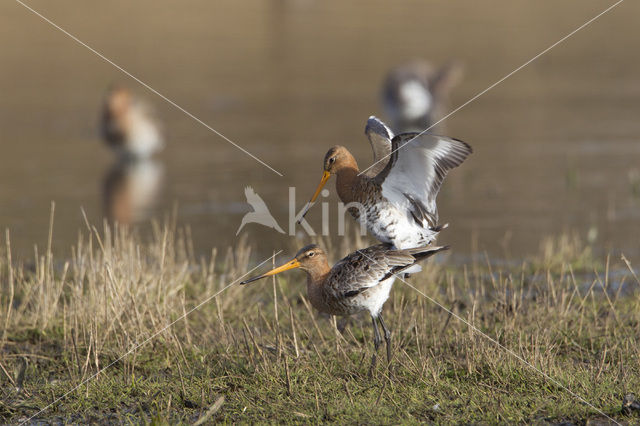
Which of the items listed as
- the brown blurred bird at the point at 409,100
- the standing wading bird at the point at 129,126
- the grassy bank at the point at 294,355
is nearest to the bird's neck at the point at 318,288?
the grassy bank at the point at 294,355

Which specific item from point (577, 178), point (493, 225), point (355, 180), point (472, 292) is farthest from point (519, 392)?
point (577, 178)

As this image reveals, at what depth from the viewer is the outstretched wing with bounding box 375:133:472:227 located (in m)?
5.71

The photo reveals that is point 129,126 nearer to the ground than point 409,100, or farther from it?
nearer to the ground

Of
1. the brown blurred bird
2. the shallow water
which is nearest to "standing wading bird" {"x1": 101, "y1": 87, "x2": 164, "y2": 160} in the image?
the shallow water

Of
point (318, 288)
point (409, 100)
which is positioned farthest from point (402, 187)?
point (409, 100)

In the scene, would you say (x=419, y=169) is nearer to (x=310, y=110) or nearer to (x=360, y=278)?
(x=360, y=278)

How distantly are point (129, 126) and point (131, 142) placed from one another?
347mm

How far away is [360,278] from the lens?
18.5 ft

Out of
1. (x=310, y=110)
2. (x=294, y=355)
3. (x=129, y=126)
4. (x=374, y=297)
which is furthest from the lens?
(x=310, y=110)

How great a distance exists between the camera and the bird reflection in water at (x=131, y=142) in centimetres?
1324

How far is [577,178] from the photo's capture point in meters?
12.3

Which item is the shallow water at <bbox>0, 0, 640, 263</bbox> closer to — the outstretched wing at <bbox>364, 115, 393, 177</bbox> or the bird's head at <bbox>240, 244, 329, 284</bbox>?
the outstretched wing at <bbox>364, 115, 393, 177</bbox>

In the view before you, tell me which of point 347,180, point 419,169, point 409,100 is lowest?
point 347,180

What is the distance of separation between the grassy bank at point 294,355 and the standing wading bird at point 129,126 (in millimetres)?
6455
